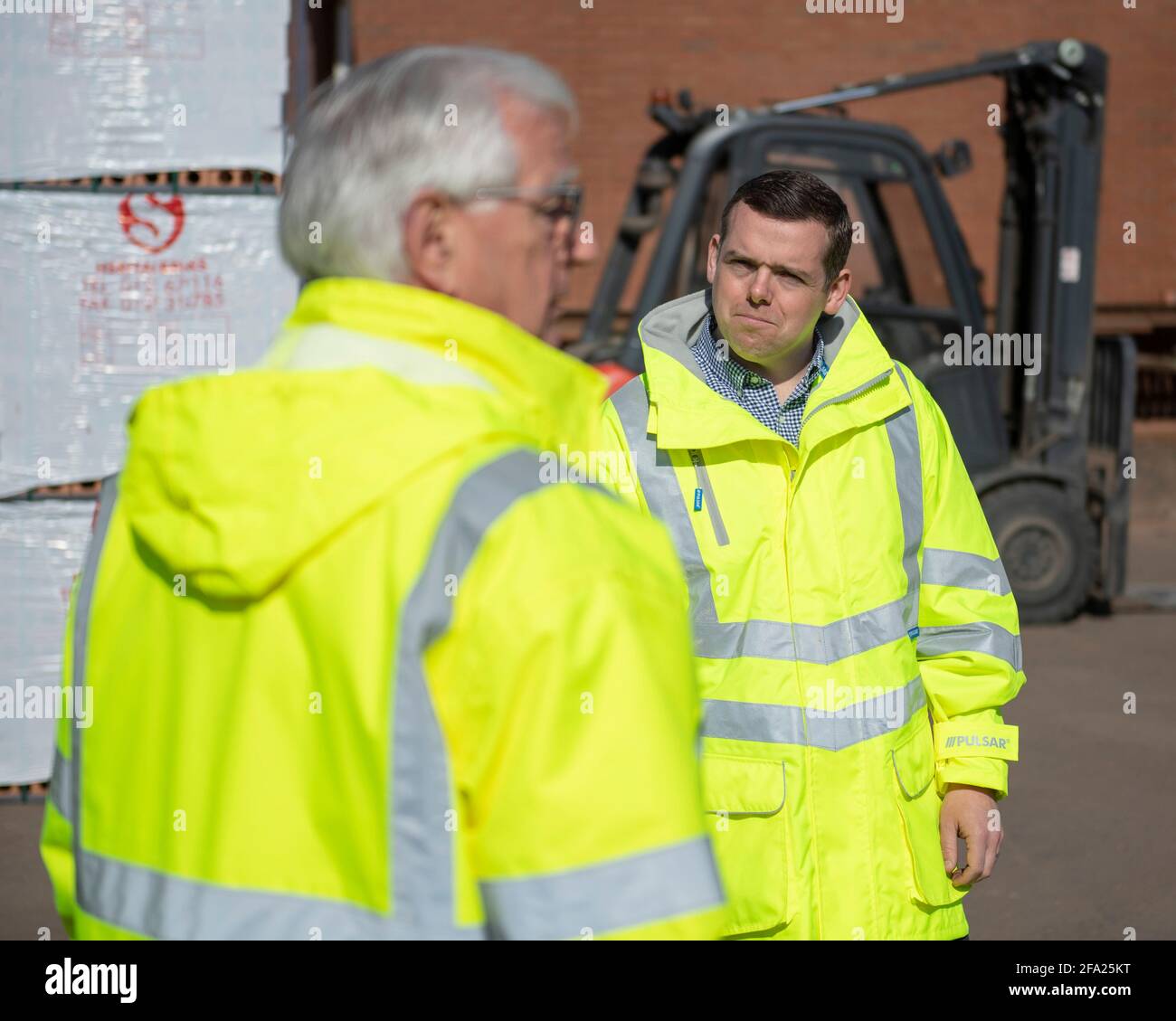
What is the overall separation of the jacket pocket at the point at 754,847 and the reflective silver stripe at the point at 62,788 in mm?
1007

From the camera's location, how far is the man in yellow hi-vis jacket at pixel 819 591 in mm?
2170

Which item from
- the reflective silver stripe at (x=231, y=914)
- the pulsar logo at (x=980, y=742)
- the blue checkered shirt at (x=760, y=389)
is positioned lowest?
the pulsar logo at (x=980, y=742)

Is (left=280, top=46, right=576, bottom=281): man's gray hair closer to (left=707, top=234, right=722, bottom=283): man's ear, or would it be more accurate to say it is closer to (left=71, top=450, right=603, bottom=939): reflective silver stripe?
(left=71, top=450, right=603, bottom=939): reflective silver stripe

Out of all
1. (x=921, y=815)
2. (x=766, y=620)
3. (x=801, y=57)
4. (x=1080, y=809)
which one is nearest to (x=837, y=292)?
(x=766, y=620)

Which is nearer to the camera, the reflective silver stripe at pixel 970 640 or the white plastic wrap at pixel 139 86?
the reflective silver stripe at pixel 970 640

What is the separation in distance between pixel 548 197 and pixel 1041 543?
7071mm

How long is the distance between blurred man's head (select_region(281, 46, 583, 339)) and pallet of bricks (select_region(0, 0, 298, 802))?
3180 millimetres

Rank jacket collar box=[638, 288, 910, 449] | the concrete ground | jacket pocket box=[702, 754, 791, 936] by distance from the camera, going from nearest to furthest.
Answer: jacket pocket box=[702, 754, 791, 936] → jacket collar box=[638, 288, 910, 449] → the concrete ground

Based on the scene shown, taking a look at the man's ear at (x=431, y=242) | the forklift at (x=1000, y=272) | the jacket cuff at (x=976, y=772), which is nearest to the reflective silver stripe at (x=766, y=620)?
the jacket cuff at (x=976, y=772)

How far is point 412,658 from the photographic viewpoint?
1.11 metres

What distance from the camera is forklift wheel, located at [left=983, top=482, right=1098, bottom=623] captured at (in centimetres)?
779

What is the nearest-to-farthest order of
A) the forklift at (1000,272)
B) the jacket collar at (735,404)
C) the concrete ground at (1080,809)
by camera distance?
the jacket collar at (735,404), the concrete ground at (1080,809), the forklift at (1000,272)

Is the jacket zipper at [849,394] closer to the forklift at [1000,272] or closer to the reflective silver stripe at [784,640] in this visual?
the reflective silver stripe at [784,640]

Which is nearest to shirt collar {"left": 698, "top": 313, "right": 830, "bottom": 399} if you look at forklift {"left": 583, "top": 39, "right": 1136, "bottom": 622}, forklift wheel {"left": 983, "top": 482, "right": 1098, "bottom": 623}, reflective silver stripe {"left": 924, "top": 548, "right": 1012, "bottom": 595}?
reflective silver stripe {"left": 924, "top": 548, "right": 1012, "bottom": 595}
